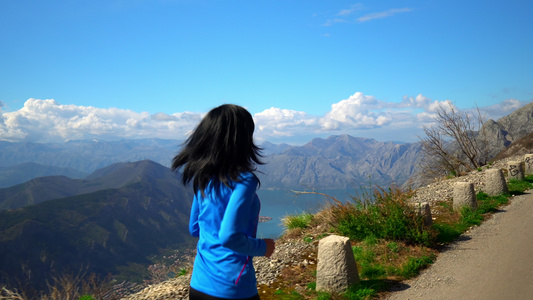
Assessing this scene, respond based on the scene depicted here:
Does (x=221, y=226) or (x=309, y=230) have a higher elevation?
(x=221, y=226)

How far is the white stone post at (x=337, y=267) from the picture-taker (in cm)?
580

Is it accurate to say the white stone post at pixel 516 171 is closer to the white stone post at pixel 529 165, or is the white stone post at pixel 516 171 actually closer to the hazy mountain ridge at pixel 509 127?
the white stone post at pixel 529 165

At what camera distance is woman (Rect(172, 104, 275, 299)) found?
7.41ft

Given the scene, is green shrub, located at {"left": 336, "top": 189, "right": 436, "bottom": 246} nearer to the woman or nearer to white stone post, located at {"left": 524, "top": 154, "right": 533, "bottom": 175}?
the woman

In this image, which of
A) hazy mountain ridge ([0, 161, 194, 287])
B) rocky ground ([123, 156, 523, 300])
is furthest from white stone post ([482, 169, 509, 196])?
hazy mountain ridge ([0, 161, 194, 287])

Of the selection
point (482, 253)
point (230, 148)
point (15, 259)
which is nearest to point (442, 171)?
point (482, 253)

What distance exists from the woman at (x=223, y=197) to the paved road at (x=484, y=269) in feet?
14.2

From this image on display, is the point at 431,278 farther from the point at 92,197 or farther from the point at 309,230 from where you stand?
the point at 92,197

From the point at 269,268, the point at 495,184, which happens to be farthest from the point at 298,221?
the point at 495,184

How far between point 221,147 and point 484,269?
6242 mm

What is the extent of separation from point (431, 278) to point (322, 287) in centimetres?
202

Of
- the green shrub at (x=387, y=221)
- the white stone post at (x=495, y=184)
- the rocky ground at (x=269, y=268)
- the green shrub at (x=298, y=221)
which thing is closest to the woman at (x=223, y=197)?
the rocky ground at (x=269, y=268)

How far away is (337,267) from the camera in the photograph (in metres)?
5.81

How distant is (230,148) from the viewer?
2.36 metres
